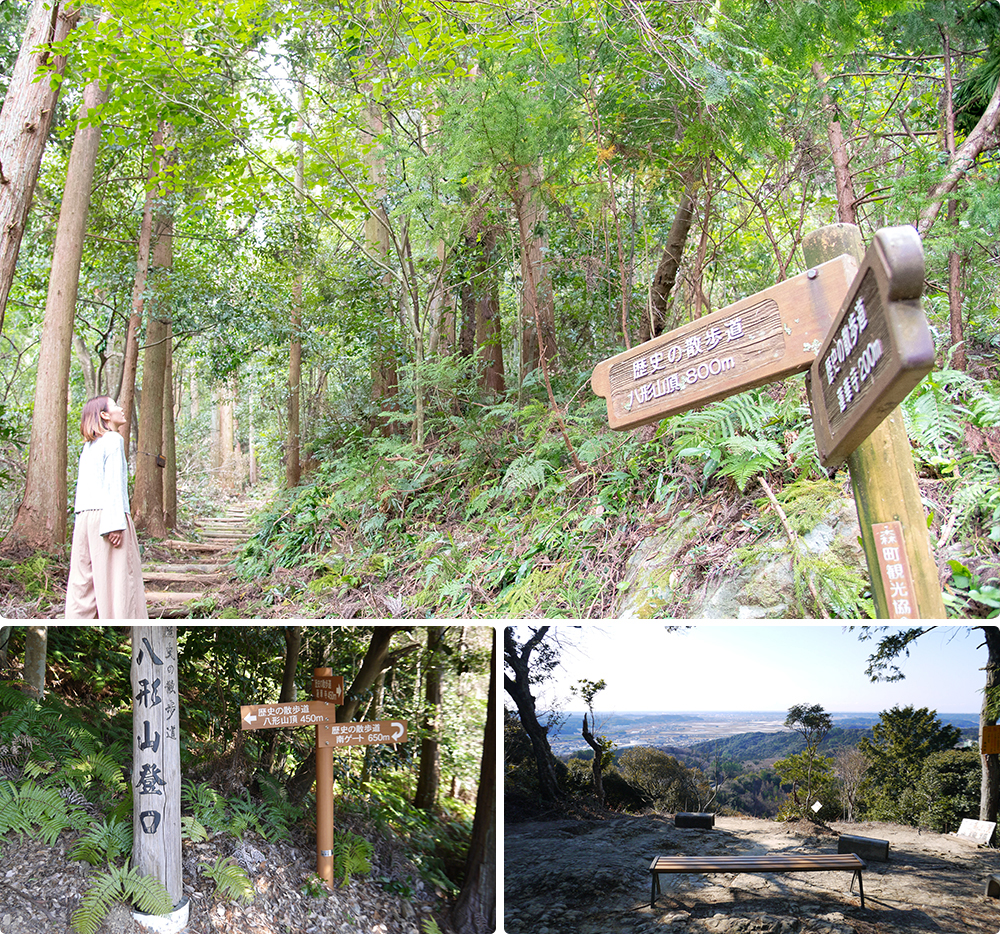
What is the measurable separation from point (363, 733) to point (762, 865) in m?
2.29

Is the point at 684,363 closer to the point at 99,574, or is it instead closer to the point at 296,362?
the point at 99,574

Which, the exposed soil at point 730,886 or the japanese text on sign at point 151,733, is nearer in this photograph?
the exposed soil at point 730,886

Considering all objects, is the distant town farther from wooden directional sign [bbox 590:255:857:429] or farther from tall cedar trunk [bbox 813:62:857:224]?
tall cedar trunk [bbox 813:62:857:224]

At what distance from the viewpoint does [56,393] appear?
310 inches

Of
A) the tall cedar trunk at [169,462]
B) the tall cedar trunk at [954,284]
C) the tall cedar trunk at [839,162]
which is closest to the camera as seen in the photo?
the tall cedar trunk at [954,284]

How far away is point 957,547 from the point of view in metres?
3.57

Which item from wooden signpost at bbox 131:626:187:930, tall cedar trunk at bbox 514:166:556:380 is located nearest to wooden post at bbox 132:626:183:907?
wooden signpost at bbox 131:626:187:930

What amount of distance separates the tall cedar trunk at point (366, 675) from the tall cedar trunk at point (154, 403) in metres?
7.06

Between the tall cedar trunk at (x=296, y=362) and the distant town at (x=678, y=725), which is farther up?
the tall cedar trunk at (x=296, y=362)

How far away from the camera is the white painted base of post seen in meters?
3.61

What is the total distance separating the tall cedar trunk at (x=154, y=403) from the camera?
10.5m

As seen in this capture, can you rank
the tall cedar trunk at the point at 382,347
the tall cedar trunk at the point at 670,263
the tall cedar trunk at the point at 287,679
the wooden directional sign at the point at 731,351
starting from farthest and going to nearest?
the tall cedar trunk at the point at 382,347, the tall cedar trunk at the point at 670,263, the tall cedar trunk at the point at 287,679, the wooden directional sign at the point at 731,351

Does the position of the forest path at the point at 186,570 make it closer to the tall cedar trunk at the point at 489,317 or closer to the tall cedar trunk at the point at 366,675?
the tall cedar trunk at the point at 366,675

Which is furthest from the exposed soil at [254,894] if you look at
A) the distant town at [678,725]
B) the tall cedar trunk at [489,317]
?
the tall cedar trunk at [489,317]
